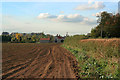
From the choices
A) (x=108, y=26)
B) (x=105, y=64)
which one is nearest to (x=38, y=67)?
Answer: (x=105, y=64)

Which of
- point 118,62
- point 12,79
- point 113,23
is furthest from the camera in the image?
point 113,23

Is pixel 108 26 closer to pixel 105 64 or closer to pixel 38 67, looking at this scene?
pixel 105 64

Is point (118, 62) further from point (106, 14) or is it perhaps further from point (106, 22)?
point (106, 14)

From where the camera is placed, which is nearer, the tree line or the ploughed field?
the ploughed field

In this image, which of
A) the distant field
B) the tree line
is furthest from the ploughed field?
the tree line

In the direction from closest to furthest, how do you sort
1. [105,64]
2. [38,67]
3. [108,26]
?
[105,64] → [38,67] → [108,26]

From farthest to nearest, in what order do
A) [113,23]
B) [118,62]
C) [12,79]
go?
[113,23] → [118,62] → [12,79]

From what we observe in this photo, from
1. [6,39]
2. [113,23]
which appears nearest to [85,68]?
[113,23]

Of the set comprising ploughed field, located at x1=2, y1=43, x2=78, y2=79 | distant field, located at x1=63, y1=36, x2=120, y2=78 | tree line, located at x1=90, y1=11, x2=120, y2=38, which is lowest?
ploughed field, located at x1=2, y1=43, x2=78, y2=79

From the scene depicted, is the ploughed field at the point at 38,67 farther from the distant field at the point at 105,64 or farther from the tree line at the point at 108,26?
the tree line at the point at 108,26

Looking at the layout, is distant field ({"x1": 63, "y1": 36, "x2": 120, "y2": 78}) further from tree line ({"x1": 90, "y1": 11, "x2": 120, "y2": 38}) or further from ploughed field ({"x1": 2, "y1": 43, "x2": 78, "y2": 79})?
tree line ({"x1": 90, "y1": 11, "x2": 120, "y2": 38})

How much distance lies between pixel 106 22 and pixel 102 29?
2555 millimetres

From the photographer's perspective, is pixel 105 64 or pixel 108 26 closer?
pixel 105 64

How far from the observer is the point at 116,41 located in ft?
34.8
